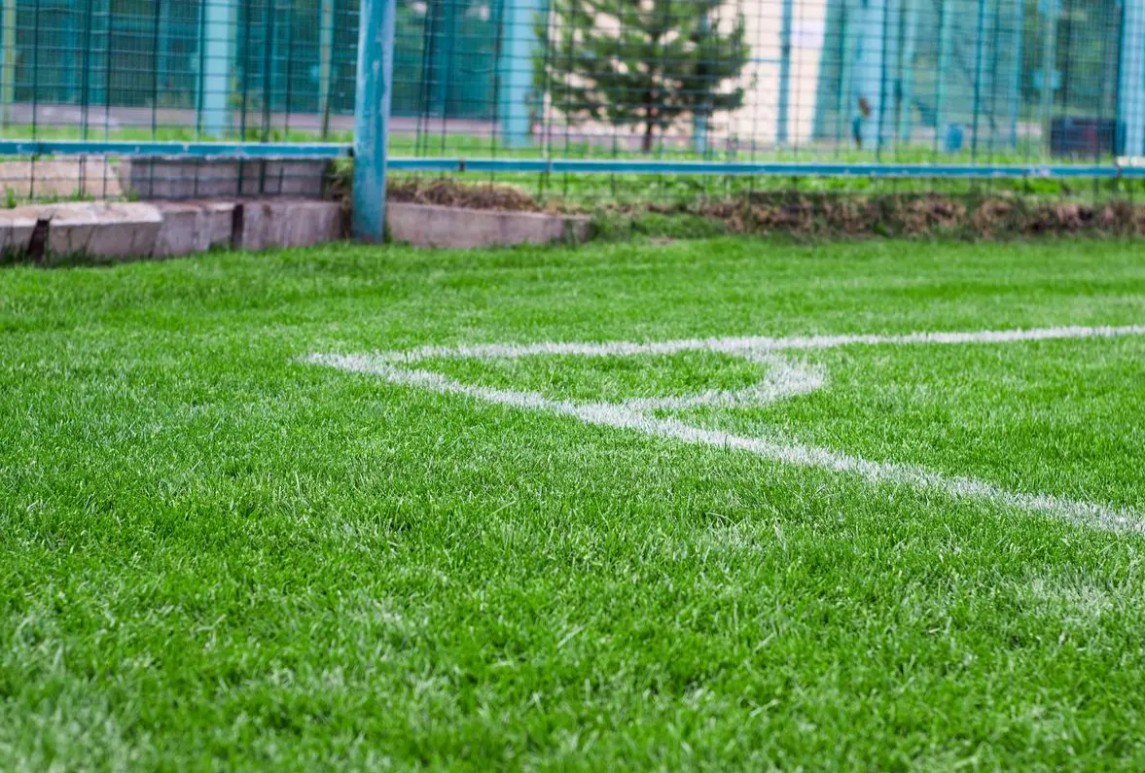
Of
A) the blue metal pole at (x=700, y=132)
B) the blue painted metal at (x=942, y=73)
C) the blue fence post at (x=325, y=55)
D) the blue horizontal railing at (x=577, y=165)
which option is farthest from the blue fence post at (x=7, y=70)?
the blue painted metal at (x=942, y=73)

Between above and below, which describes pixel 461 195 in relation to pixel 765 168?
below

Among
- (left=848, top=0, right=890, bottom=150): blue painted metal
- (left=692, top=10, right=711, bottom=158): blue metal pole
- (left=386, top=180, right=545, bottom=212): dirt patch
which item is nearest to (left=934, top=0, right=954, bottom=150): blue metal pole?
(left=848, top=0, right=890, bottom=150): blue painted metal

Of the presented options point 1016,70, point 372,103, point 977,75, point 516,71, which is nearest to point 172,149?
point 372,103

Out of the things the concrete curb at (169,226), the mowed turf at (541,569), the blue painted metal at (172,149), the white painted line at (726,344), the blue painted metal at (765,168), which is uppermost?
the blue painted metal at (765,168)

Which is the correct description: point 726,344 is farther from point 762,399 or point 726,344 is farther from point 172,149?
point 172,149

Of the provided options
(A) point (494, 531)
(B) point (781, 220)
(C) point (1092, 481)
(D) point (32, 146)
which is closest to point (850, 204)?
(B) point (781, 220)

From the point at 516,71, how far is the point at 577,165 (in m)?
0.61

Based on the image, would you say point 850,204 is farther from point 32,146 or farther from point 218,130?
point 32,146

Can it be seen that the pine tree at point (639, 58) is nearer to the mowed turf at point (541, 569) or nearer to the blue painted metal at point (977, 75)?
the blue painted metal at point (977, 75)

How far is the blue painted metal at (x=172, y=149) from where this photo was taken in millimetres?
6367

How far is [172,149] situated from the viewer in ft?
21.9

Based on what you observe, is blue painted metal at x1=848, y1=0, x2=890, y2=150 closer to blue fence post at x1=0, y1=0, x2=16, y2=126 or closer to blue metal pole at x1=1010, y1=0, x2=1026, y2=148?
blue metal pole at x1=1010, y1=0, x2=1026, y2=148

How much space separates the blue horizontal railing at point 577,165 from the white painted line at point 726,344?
2522 mm

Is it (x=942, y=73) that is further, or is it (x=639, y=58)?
(x=942, y=73)
